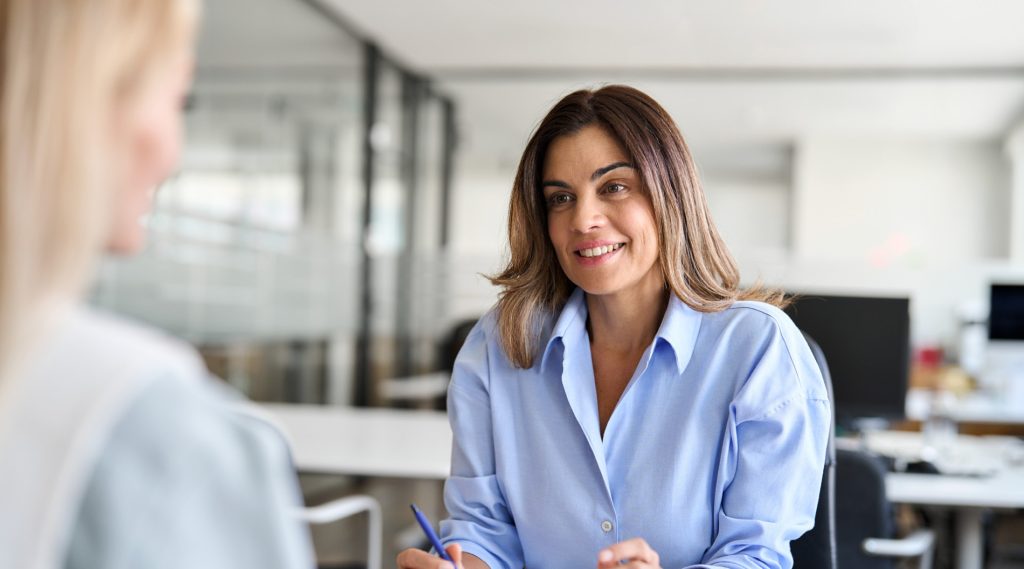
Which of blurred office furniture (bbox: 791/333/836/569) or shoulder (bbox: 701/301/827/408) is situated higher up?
shoulder (bbox: 701/301/827/408)

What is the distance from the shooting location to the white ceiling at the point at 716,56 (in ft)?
20.0

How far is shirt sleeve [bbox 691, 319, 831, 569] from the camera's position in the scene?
1.41m

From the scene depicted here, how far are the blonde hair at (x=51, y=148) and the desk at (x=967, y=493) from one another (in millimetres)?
2493

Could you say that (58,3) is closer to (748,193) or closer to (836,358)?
(836,358)

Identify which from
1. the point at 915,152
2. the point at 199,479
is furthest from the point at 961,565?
the point at 915,152

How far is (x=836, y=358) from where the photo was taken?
3.29 meters

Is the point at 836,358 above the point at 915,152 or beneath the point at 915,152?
Result: beneath

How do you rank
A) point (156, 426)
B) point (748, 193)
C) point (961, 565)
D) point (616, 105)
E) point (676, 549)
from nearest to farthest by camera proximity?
point (156, 426)
point (676, 549)
point (616, 105)
point (961, 565)
point (748, 193)

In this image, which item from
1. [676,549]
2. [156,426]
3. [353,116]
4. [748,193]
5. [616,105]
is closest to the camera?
[156,426]

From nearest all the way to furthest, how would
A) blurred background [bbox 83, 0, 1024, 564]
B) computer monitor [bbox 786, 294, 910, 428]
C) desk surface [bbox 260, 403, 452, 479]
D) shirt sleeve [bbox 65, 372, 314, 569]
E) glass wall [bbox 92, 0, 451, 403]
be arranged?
shirt sleeve [bbox 65, 372, 314, 569], desk surface [bbox 260, 403, 452, 479], computer monitor [bbox 786, 294, 910, 428], glass wall [bbox 92, 0, 451, 403], blurred background [bbox 83, 0, 1024, 564]

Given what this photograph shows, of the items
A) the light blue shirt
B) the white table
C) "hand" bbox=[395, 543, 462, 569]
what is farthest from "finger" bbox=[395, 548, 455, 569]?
the white table

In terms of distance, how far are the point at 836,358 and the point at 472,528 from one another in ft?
6.72

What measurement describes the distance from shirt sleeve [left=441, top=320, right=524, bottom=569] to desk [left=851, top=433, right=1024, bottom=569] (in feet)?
4.85

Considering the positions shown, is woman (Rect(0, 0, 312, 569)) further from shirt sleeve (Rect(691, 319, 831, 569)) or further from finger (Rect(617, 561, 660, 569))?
shirt sleeve (Rect(691, 319, 831, 569))
